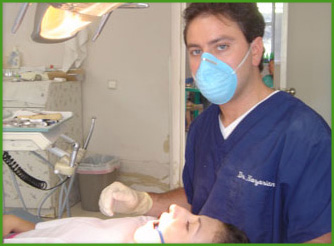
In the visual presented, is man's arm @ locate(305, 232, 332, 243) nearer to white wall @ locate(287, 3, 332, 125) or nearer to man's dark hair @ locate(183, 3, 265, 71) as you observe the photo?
man's dark hair @ locate(183, 3, 265, 71)

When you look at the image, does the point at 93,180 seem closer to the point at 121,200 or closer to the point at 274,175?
the point at 121,200

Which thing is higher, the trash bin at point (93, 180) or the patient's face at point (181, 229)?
the patient's face at point (181, 229)

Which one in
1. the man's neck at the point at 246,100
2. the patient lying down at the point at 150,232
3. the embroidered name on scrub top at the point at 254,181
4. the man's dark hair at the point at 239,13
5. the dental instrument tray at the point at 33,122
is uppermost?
the man's dark hair at the point at 239,13

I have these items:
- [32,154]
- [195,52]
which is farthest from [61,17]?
[32,154]

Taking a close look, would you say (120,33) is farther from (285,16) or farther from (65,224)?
(65,224)

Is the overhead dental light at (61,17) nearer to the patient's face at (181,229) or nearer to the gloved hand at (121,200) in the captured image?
the gloved hand at (121,200)

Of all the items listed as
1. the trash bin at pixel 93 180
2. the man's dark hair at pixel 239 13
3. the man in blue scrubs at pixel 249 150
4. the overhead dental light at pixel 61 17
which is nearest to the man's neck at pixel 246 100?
the man in blue scrubs at pixel 249 150

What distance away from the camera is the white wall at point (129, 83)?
137 inches

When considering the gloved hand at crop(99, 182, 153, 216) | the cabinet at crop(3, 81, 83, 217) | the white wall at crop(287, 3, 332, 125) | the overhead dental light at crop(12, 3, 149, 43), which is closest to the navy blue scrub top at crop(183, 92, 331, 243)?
the gloved hand at crop(99, 182, 153, 216)

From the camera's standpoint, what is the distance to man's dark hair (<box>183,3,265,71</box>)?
1224 mm

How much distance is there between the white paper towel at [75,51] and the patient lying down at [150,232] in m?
2.37

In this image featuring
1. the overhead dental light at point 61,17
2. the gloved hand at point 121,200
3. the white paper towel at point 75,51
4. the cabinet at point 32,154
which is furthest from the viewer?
the white paper towel at point 75,51

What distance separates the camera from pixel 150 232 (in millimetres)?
1133

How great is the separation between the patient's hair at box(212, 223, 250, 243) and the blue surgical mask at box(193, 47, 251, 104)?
434 millimetres
